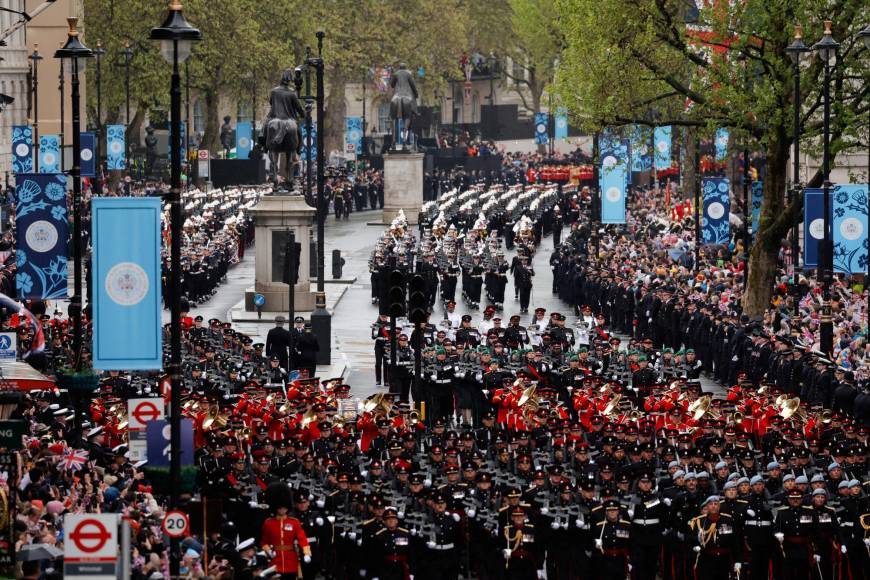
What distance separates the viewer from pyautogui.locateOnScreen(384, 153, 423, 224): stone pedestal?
78000mm

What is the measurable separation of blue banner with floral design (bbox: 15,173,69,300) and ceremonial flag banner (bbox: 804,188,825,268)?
12.4 metres

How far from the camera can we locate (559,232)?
69625 millimetres

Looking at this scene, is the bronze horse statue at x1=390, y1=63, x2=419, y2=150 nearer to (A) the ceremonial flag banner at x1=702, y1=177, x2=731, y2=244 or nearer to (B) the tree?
(B) the tree

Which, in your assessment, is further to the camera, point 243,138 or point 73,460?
point 243,138

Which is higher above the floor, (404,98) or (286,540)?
(404,98)

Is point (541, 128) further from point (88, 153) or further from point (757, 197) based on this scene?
point (757, 197)

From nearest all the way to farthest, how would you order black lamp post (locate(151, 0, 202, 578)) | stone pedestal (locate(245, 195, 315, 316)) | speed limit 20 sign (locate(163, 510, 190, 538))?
speed limit 20 sign (locate(163, 510, 190, 538)) < black lamp post (locate(151, 0, 202, 578)) < stone pedestal (locate(245, 195, 315, 316))

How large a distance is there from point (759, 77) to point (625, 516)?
70.9 feet

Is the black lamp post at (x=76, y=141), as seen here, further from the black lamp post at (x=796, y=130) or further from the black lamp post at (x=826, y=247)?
the black lamp post at (x=796, y=130)

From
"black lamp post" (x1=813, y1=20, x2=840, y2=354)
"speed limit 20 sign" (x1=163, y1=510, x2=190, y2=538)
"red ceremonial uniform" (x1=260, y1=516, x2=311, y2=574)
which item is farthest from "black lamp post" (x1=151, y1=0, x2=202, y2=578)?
"black lamp post" (x1=813, y1=20, x2=840, y2=354)

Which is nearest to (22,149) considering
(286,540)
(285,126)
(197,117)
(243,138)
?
(285,126)

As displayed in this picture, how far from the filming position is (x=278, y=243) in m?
46.3

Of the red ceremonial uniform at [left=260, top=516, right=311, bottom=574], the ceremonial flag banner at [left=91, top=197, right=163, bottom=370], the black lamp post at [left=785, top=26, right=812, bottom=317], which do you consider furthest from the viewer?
the black lamp post at [left=785, top=26, right=812, bottom=317]

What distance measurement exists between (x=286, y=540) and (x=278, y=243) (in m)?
24.3
